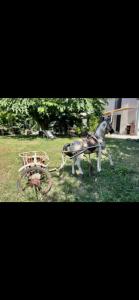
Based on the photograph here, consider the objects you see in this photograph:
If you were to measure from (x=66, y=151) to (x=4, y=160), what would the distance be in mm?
1418

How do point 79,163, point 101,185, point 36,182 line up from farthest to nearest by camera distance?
1. point 79,163
2. point 101,185
3. point 36,182

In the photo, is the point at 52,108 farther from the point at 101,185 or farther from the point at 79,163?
the point at 101,185

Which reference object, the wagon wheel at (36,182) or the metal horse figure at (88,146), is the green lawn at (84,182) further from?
the metal horse figure at (88,146)

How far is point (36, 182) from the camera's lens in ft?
8.92

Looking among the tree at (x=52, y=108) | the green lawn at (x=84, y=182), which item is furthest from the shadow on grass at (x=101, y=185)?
the tree at (x=52, y=108)

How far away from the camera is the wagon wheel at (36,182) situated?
8.98 ft

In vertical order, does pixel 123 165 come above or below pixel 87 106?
below

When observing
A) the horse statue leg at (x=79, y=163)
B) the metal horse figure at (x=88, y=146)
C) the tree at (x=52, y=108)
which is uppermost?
the tree at (x=52, y=108)

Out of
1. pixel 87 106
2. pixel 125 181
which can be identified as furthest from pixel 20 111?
pixel 125 181

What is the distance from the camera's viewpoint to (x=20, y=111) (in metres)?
6.07

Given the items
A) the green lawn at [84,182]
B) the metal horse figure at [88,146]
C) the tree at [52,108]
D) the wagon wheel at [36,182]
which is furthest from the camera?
the tree at [52,108]

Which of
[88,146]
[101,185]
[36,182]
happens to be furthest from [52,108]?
[36,182]

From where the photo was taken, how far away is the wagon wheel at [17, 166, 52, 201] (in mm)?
2737
